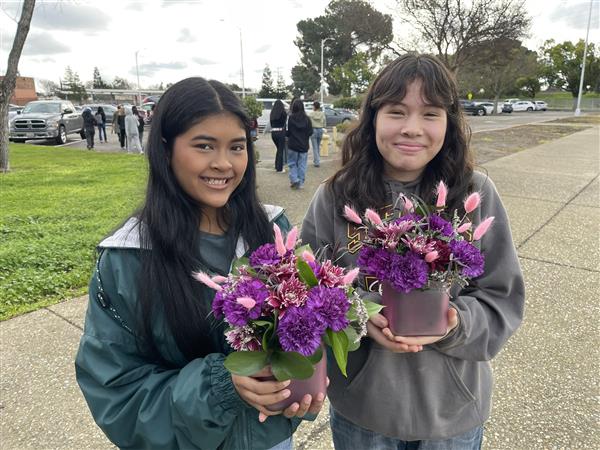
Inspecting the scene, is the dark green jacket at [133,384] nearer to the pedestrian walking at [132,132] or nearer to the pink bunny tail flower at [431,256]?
the pink bunny tail flower at [431,256]

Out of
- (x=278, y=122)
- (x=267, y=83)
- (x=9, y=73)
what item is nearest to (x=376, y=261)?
(x=278, y=122)

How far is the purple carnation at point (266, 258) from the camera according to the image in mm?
1062

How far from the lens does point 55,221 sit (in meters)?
6.13

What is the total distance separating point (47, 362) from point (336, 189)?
2.41 metres

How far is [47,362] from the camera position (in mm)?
2980

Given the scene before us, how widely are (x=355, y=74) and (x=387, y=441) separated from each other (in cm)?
4426

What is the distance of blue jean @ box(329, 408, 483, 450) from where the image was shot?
1.54 meters

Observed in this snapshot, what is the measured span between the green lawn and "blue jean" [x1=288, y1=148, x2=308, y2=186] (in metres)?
2.65

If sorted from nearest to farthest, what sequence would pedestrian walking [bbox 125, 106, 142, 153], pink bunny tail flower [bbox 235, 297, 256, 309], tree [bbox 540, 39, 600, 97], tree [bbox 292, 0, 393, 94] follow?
pink bunny tail flower [bbox 235, 297, 256, 309] < pedestrian walking [bbox 125, 106, 142, 153] < tree [bbox 540, 39, 600, 97] < tree [bbox 292, 0, 393, 94]

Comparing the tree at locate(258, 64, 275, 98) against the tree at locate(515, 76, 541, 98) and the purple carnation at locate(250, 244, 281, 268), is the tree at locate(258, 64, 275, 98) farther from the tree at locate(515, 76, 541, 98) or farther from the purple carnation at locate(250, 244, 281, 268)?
the purple carnation at locate(250, 244, 281, 268)

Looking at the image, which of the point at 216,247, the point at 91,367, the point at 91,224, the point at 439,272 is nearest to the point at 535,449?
the point at 439,272

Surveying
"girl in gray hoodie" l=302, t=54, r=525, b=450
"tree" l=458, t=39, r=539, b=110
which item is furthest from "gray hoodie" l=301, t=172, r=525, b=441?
"tree" l=458, t=39, r=539, b=110

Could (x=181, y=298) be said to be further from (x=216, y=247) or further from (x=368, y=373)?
(x=368, y=373)

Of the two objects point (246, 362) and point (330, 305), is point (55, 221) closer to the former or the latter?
point (246, 362)
